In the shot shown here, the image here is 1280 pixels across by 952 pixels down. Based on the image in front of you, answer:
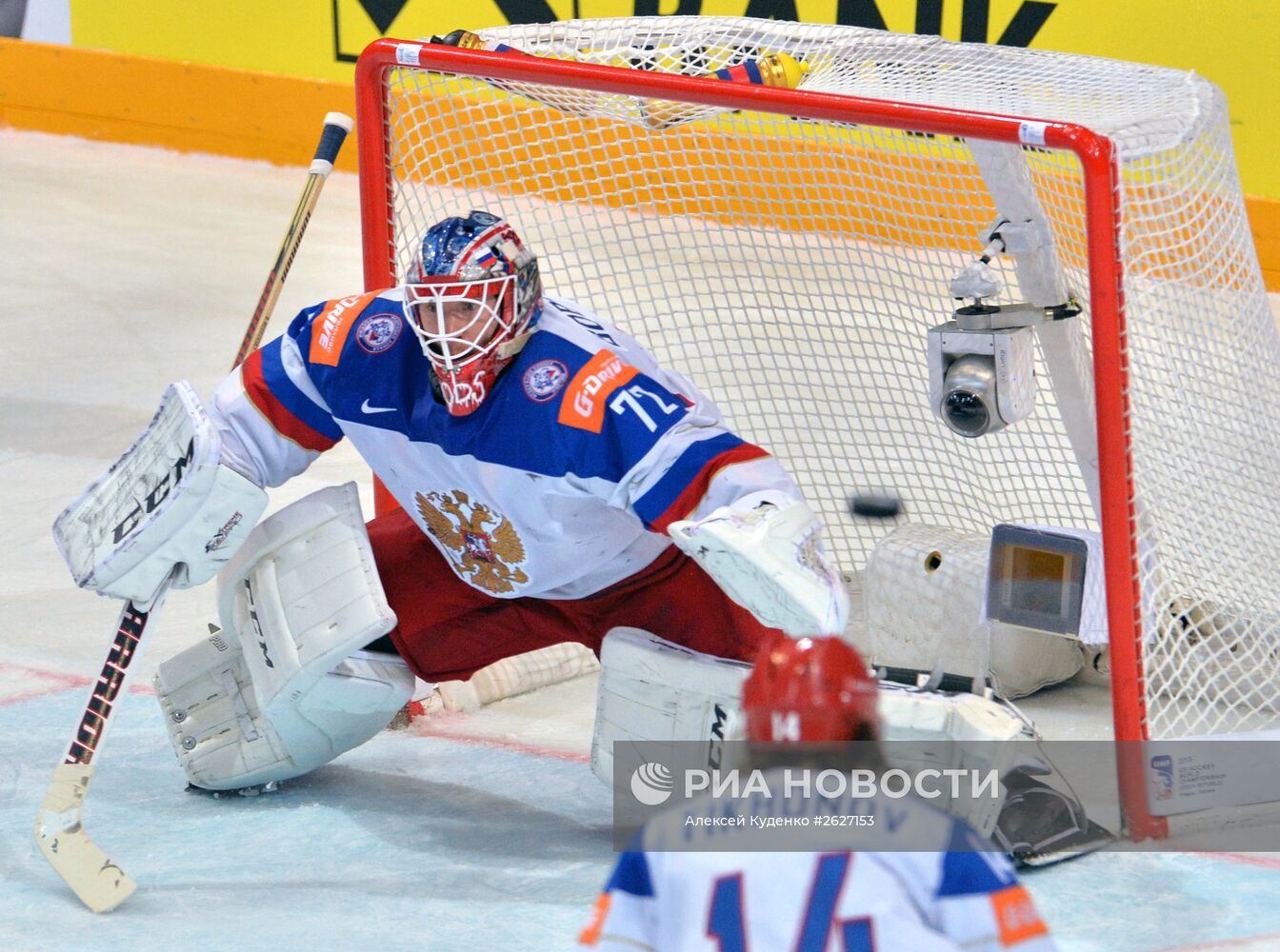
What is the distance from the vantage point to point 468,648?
3445 mm

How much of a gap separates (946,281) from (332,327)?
1.81 m

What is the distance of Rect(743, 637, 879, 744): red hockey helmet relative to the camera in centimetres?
166

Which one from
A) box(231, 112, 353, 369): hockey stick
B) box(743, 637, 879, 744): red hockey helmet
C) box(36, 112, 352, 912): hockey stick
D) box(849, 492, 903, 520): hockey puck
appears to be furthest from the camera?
box(849, 492, 903, 520): hockey puck

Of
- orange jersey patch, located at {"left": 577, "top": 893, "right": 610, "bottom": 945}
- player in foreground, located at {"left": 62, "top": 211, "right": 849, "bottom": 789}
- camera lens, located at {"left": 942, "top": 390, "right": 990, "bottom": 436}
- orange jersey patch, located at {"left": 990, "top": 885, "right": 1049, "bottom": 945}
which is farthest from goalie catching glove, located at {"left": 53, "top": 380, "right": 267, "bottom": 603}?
orange jersey patch, located at {"left": 990, "top": 885, "right": 1049, "bottom": 945}

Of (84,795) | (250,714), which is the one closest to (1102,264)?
(250,714)

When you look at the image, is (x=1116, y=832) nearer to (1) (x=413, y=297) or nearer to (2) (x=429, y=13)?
(1) (x=413, y=297)

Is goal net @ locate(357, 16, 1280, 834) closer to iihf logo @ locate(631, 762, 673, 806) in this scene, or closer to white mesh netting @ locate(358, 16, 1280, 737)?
white mesh netting @ locate(358, 16, 1280, 737)

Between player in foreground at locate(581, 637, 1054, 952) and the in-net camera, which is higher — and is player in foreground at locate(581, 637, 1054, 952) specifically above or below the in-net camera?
below

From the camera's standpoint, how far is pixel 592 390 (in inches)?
118

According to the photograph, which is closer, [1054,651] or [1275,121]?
[1054,651]

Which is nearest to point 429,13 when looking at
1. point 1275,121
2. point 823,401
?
point 1275,121

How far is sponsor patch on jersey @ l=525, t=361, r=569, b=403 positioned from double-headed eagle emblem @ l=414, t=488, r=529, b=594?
237 mm

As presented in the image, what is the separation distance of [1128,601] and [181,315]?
16.1 ft

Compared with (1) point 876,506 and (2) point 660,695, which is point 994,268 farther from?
(2) point 660,695
